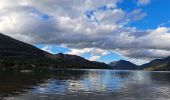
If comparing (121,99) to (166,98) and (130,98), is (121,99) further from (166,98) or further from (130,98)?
(166,98)

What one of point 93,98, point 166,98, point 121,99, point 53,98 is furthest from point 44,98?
point 166,98

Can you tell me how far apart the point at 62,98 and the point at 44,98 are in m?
4.63

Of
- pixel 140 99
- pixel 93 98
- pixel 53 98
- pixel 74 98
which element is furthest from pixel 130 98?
pixel 53 98

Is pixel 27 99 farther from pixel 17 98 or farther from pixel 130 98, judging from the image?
pixel 130 98

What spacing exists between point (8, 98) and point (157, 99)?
39.0 meters

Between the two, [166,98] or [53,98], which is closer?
[53,98]

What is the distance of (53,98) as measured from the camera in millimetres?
79500

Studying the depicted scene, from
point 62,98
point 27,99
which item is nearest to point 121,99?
point 62,98

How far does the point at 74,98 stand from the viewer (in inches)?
3184

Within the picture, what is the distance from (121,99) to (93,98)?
7290mm

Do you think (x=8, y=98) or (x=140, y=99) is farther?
(x=140, y=99)

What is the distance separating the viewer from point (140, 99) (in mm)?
83000

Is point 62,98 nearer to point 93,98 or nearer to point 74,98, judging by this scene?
point 74,98

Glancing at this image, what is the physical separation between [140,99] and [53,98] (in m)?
22.9
